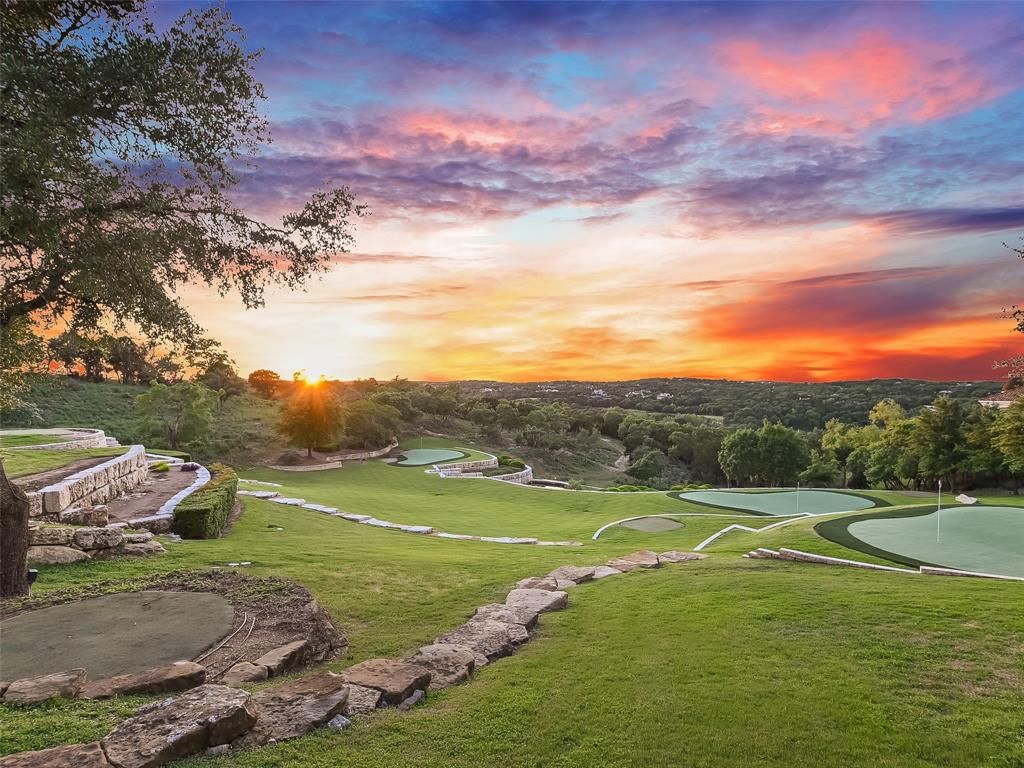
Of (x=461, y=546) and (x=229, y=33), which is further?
(x=461, y=546)

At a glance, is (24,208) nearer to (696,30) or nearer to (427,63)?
(427,63)

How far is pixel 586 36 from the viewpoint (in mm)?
9852

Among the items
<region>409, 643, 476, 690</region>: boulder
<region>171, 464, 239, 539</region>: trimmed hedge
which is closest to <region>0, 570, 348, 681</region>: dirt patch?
<region>409, 643, 476, 690</region>: boulder

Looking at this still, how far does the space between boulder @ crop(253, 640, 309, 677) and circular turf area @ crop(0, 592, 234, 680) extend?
0.76m

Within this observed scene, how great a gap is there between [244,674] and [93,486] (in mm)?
11267

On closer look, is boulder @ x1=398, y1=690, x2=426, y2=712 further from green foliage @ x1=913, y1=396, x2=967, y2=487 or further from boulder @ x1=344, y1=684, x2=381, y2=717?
green foliage @ x1=913, y1=396, x2=967, y2=487

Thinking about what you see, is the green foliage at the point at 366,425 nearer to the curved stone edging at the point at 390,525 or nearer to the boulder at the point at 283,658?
the curved stone edging at the point at 390,525

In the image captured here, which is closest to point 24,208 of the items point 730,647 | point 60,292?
point 60,292

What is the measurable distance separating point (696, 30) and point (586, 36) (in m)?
1.86

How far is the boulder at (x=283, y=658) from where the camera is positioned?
5263 mm

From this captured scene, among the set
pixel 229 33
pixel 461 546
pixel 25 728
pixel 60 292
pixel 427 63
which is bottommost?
pixel 461 546

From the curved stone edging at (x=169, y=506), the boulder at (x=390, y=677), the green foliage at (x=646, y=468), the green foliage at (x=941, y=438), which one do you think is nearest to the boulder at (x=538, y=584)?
the boulder at (x=390, y=677)

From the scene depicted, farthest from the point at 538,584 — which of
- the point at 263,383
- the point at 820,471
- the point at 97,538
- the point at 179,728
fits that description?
the point at 263,383

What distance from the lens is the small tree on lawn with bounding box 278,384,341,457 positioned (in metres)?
37.1
